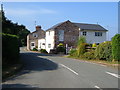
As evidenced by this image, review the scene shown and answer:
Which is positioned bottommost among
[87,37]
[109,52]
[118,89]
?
[118,89]

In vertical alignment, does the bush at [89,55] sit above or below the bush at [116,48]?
below

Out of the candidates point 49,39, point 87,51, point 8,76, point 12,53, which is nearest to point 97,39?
point 49,39

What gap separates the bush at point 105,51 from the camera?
21047 millimetres

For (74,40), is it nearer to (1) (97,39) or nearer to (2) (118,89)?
(1) (97,39)

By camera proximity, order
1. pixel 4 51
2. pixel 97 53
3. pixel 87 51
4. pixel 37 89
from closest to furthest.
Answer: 1. pixel 37 89
2. pixel 4 51
3. pixel 97 53
4. pixel 87 51

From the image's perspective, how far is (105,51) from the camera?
2156 cm

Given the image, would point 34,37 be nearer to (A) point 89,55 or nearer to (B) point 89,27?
(B) point 89,27

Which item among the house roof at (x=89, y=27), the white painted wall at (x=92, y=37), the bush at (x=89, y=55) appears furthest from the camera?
the house roof at (x=89, y=27)

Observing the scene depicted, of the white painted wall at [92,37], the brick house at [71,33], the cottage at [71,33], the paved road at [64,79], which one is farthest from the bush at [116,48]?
the white painted wall at [92,37]

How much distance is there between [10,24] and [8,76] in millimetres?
23557

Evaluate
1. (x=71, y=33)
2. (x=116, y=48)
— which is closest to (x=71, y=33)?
(x=71, y=33)

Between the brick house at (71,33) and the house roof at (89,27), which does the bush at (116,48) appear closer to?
the brick house at (71,33)

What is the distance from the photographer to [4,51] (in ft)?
50.7

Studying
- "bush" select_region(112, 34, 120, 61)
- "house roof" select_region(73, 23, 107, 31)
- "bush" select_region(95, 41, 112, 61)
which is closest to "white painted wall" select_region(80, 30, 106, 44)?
"house roof" select_region(73, 23, 107, 31)
